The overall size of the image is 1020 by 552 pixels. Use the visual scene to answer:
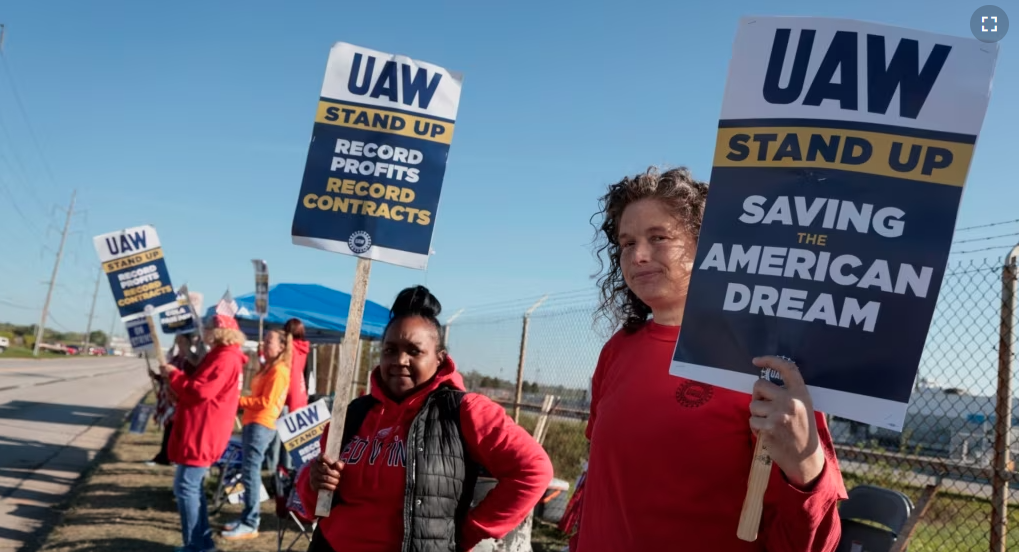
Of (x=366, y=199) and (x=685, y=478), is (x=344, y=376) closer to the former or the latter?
(x=366, y=199)

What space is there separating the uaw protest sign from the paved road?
17.8ft

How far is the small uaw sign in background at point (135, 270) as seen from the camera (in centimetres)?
686

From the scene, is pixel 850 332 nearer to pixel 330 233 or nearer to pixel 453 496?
pixel 453 496

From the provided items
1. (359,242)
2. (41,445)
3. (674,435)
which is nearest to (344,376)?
(359,242)

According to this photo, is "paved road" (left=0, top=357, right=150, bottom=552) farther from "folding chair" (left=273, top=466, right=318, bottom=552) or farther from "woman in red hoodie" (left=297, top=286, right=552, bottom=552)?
"woman in red hoodie" (left=297, top=286, right=552, bottom=552)

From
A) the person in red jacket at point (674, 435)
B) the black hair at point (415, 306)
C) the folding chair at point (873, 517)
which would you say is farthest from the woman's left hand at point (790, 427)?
the folding chair at point (873, 517)

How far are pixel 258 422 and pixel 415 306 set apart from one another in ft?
15.4

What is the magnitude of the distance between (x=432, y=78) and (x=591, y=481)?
2.20 meters

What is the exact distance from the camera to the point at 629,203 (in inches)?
87.9

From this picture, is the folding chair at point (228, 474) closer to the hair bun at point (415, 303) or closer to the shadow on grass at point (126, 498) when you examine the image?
the shadow on grass at point (126, 498)

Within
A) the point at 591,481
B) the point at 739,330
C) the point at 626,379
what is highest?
the point at 739,330

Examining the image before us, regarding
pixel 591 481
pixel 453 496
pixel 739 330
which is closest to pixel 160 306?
pixel 453 496

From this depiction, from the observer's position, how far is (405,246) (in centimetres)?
353

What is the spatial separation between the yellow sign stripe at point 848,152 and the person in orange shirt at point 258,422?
6318 millimetres
